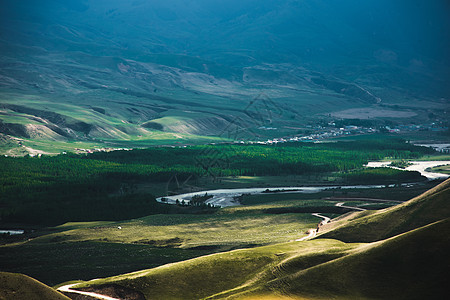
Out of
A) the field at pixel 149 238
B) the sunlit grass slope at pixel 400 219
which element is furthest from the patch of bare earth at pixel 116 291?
the sunlit grass slope at pixel 400 219

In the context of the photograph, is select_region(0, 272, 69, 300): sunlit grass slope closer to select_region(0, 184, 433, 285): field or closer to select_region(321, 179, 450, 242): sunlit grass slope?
select_region(0, 184, 433, 285): field

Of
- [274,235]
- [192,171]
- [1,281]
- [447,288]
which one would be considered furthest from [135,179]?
[447,288]

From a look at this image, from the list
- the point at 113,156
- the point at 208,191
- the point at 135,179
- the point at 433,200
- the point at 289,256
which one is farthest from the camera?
the point at 113,156

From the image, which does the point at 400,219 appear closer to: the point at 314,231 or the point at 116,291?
the point at 314,231

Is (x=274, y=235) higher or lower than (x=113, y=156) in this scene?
lower

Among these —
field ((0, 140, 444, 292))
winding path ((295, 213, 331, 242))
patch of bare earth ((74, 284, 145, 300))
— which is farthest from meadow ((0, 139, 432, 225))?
patch of bare earth ((74, 284, 145, 300))

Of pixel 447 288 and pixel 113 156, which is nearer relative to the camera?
pixel 447 288

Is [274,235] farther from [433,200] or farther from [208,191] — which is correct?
[208,191]
